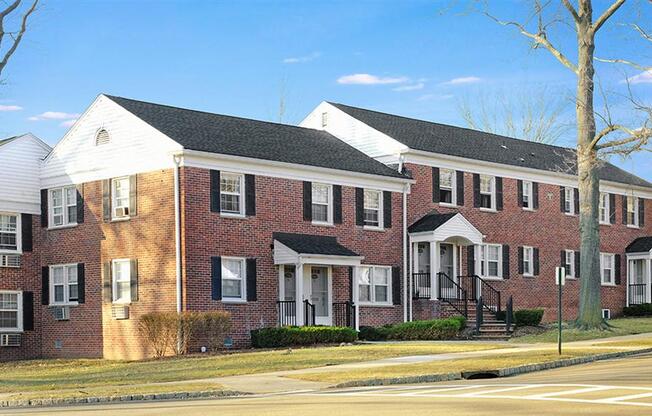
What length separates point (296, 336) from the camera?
112ft

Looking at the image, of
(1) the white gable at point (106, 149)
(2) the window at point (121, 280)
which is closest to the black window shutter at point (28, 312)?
(1) the white gable at point (106, 149)

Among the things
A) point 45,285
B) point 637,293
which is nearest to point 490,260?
point 637,293

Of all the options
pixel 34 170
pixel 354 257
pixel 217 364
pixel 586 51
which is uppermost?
pixel 586 51

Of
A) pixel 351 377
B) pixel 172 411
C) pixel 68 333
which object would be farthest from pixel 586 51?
pixel 172 411

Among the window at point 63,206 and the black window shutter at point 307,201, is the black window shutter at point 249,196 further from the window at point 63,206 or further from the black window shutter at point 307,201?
the window at point 63,206

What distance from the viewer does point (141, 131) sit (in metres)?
36.2

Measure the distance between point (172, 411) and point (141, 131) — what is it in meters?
19.7

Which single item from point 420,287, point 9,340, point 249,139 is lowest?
point 9,340

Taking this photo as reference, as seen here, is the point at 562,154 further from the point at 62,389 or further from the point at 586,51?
the point at 62,389

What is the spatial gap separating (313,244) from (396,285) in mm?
4876

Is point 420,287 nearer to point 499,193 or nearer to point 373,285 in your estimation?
point 373,285

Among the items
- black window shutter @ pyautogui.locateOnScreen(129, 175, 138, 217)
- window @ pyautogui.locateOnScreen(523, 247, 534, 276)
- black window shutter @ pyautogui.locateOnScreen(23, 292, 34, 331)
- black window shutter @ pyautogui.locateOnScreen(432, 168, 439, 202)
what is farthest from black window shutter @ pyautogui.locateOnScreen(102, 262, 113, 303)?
window @ pyautogui.locateOnScreen(523, 247, 534, 276)

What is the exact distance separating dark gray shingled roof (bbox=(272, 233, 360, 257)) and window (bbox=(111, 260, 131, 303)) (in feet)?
16.3

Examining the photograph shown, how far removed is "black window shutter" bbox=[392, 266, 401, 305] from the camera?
40.4m
